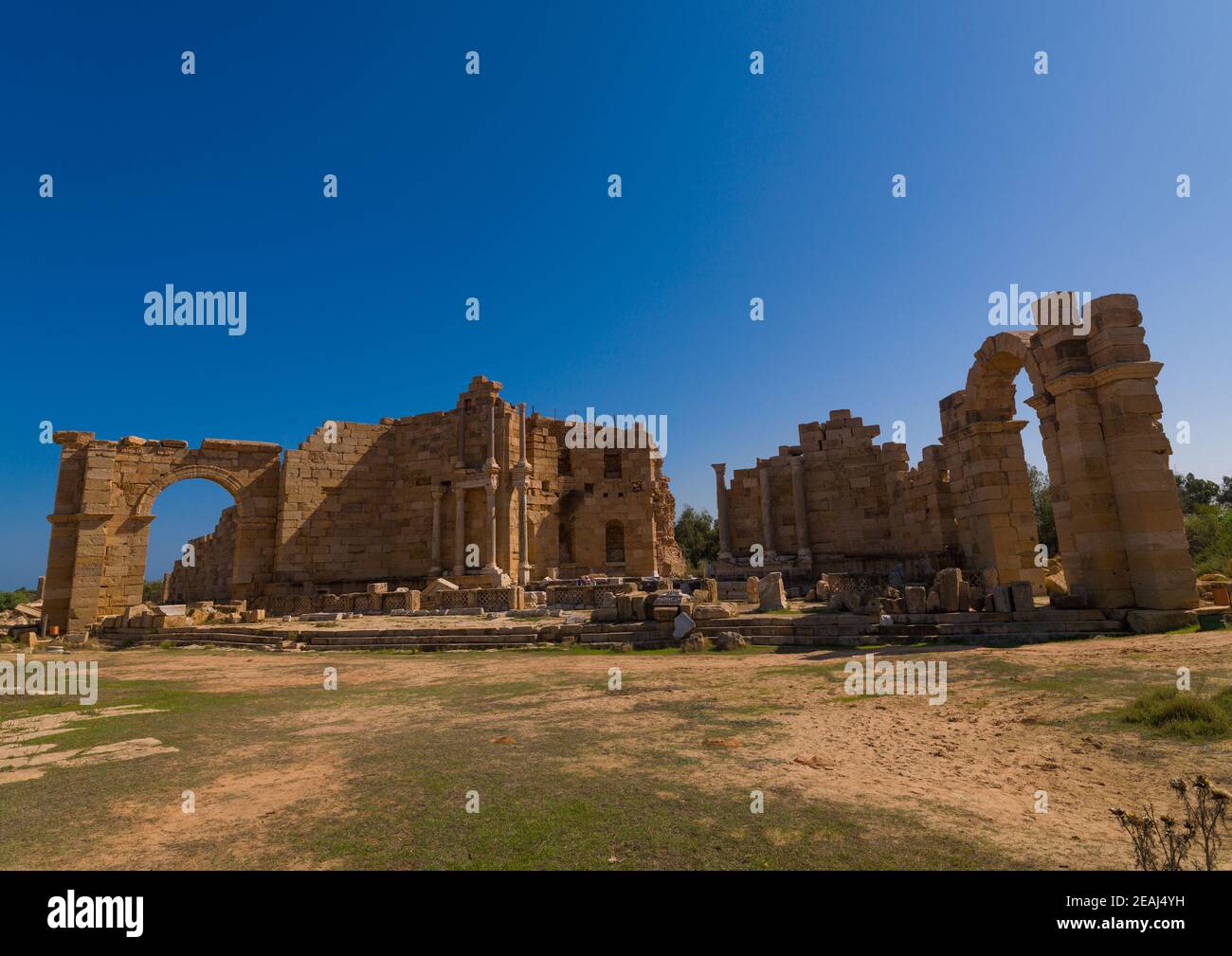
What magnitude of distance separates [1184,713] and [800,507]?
18.4 m

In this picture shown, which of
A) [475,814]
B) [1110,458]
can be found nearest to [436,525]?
[1110,458]

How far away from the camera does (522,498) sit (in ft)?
82.0

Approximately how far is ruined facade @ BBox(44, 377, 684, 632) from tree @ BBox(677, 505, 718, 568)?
17.3m

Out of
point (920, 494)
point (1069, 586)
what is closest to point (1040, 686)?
point (1069, 586)

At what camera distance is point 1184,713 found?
15.2ft

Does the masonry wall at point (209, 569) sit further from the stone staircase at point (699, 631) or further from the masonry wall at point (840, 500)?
the masonry wall at point (840, 500)

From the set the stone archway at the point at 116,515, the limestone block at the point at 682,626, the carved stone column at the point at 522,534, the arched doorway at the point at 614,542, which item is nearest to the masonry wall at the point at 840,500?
the arched doorway at the point at 614,542

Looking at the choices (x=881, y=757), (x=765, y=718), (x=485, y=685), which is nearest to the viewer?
(x=881, y=757)

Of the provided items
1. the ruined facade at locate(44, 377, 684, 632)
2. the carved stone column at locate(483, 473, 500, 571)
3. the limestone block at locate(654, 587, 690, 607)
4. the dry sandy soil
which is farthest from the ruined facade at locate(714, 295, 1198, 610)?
the carved stone column at locate(483, 473, 500, 571)

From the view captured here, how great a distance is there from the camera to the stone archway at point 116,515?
2061 centimetres

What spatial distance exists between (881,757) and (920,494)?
699 inches

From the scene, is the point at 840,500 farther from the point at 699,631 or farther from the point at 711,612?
the point at 699,631
